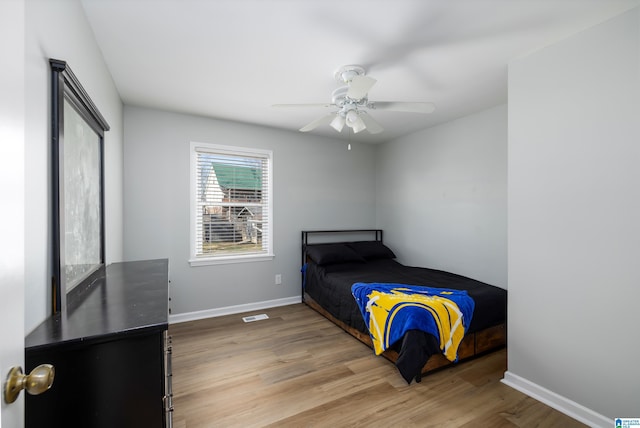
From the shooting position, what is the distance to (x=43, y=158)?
3.70 ft

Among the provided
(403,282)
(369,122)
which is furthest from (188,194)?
(403,282)

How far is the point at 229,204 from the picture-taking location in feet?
12.4

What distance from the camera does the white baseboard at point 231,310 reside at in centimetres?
344

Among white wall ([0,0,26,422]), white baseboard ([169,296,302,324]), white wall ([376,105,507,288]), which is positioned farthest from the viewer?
white baseboard ([169,296,302,324])

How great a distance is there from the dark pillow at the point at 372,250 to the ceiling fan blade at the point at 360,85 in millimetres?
2684

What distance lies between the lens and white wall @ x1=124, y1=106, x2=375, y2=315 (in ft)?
10.7

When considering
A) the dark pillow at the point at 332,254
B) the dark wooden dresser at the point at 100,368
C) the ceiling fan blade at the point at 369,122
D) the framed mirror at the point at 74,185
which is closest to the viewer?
the dark wooden dresser at the point at 100,368

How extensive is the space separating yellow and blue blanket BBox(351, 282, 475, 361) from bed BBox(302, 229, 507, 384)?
67 millimetres

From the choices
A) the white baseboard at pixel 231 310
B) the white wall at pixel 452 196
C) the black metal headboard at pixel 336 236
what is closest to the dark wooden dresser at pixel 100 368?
the white baseboard at pixel 231 310

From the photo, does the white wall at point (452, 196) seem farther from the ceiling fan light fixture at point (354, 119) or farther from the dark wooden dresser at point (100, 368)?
the dark wooden dresser at point (100, 368)

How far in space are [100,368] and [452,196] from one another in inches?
147

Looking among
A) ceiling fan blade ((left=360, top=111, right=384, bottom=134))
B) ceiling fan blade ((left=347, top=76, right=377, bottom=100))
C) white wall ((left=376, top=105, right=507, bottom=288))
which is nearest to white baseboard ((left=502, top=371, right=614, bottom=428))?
white wall ((left=376, top=105, right=507, bottom=288))

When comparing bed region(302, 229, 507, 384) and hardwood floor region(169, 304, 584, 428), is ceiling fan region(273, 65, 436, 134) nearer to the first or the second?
bed region(302, 229, 507, 384)

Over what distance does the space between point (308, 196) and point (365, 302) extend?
2.02 m
